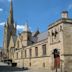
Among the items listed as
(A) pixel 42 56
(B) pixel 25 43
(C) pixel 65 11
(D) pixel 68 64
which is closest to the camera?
(D) pixel 68 64

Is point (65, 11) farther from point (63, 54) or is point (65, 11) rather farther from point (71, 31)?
point (63, 54)

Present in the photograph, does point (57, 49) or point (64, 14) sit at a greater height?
point (64, 14)

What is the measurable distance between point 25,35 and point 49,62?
113ft

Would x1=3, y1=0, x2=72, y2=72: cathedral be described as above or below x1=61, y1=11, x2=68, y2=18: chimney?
below

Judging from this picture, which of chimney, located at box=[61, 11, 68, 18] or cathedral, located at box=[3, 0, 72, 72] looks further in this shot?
chimney, located at box=[61, 11, 68, 18]

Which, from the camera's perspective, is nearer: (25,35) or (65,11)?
(65,11)

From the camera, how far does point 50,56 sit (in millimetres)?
43750

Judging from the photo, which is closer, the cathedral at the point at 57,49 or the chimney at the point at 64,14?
the cathedral at the point at 57,49

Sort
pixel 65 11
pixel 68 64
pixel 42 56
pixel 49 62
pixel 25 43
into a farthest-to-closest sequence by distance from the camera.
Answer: pixel 25 43 < pixel 42 56 < pixel 49 62 < pixel 65 11 < pixel 68 64

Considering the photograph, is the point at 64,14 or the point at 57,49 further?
the point at 64,14

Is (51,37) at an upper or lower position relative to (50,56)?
upper

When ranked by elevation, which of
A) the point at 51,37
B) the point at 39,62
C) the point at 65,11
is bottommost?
the point at 39,62

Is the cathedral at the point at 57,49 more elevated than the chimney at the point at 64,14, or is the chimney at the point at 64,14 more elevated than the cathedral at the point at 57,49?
the chimney at the point at 64,14

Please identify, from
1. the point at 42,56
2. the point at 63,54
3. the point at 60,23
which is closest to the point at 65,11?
the point at 60,23
